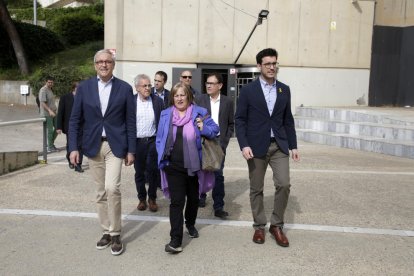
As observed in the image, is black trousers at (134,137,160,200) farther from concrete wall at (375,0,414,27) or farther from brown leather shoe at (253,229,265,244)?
concrete wall at (375,0,414,27)

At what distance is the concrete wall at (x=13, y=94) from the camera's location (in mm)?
21109

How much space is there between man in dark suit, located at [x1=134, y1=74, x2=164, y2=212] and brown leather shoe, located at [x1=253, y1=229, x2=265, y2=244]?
164 centimetres

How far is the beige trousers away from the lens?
437 centimetres

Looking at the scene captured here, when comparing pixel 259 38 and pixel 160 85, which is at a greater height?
pixel 259 38

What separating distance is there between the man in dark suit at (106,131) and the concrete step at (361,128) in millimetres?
8440

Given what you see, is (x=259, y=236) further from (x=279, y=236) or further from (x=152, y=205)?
(x=152, y=205)

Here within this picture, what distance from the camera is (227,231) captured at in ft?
16.5

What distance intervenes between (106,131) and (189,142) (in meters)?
0.80

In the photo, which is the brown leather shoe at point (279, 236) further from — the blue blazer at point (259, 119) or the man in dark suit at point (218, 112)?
the man in dark suit at point (218, 112)

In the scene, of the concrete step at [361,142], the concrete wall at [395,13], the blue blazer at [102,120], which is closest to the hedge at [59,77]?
the concrete step at [361,142]

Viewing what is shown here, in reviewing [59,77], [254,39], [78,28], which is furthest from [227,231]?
[78,28]

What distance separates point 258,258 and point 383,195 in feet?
10.6

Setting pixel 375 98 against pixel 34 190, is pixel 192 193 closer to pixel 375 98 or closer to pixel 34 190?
pixel 34 190

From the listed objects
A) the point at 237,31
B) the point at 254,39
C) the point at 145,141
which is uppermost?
the point at 237,31
